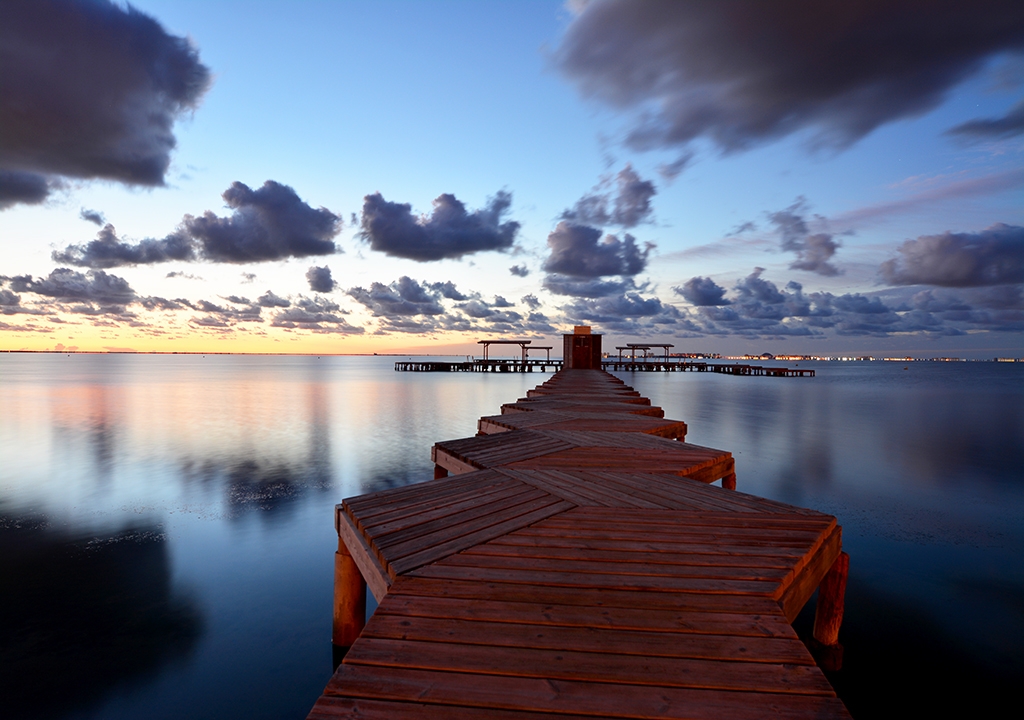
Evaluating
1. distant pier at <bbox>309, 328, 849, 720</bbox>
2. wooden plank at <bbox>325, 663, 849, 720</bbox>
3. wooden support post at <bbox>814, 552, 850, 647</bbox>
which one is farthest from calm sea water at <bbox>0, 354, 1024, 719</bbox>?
wooden plank at <bbox>325, 663, 849, 720</bbox>

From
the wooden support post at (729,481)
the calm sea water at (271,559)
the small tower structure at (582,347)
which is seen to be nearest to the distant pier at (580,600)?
the calm sea water at (271,559)

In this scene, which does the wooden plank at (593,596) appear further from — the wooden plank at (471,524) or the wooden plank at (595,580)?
the wooden plank at (471,524)

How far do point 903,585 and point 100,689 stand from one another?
999 cm

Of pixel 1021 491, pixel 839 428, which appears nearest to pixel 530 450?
pixel 1021 491

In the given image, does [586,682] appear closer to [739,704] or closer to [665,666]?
[665,666]

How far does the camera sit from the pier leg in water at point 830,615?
451 cm

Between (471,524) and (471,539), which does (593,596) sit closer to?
(471,539)

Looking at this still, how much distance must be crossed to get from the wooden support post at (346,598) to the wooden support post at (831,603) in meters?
4.44

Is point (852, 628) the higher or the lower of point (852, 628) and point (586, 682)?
the lower

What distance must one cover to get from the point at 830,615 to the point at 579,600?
11.9 feet

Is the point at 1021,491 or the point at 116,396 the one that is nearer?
the point at 1021,491

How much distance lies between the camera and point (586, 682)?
6.98 feet

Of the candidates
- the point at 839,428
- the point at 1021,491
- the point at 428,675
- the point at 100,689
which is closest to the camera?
the point at 428,675

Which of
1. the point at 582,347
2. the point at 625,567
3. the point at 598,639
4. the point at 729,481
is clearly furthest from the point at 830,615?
the point at 582,347
